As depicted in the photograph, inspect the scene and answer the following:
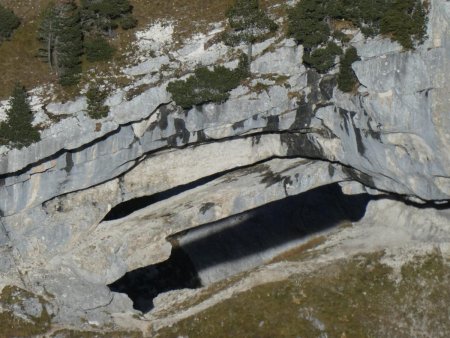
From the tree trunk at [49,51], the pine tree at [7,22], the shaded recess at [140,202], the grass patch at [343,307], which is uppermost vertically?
the pine tree at [7,22]

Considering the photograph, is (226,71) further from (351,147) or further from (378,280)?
(378,280)

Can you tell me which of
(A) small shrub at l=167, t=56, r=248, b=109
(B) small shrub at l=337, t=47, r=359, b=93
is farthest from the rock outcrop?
(A) small shrub at l=167, t=56, r=248, b=109

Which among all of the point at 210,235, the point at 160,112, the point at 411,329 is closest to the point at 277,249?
the point at 210,235

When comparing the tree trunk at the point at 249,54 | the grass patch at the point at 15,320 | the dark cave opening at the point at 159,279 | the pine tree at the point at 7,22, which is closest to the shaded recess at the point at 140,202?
the dark cave opening at the point at 159,279

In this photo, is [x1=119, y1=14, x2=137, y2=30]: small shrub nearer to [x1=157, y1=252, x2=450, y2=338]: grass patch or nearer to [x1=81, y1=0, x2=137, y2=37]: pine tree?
[x1=81, y1=0, x2=137, y2=37]: pine tree

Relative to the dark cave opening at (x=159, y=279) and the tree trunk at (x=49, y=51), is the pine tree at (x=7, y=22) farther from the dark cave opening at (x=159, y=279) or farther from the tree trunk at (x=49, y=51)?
the dark cave opening at (x=159, y=279)

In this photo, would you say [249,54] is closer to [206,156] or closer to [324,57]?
[324,57]
